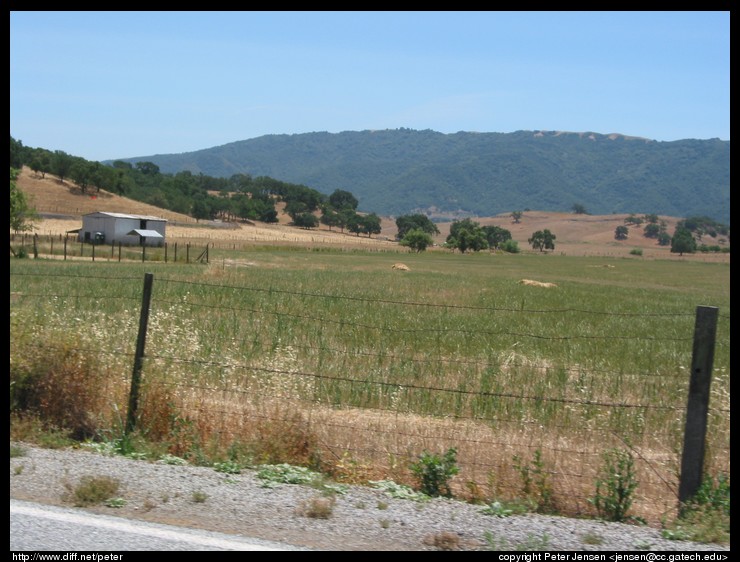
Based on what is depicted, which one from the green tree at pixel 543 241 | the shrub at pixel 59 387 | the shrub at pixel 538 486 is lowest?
the shrub at pixel 538 486

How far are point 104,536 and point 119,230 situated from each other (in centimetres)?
7553

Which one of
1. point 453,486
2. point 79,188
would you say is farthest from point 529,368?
point 79,188

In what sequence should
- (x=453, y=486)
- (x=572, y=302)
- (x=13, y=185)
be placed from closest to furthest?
1. (x=453, y=486)
2. (x=572, y=302)
3. (x=13, y=185)

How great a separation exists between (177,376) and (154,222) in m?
75.3

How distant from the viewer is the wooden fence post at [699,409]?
19.6 feet

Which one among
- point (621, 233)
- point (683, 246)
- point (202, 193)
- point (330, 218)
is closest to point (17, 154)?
point (202, 193)

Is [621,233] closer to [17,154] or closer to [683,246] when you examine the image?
[683,246]

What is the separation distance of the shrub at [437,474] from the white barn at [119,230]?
7282 centimetres

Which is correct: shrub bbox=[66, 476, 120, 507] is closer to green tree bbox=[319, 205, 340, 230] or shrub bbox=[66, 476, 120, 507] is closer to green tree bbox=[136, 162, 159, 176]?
green tree bbox=[319, 205, 340, 230]

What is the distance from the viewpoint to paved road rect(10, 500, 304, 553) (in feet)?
15.1

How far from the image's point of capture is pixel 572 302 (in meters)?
32.0

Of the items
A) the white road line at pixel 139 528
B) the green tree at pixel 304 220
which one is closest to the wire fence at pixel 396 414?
the white road line at pixel 139 528

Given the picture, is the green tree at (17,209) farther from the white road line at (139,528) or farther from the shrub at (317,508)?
the shrub at (317,508)
